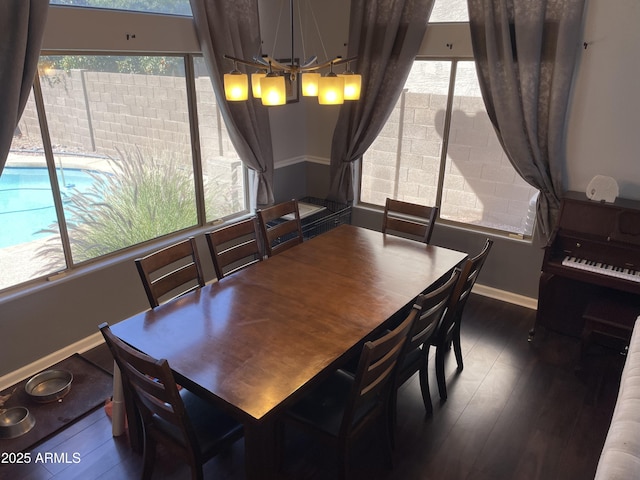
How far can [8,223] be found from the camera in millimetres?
2771

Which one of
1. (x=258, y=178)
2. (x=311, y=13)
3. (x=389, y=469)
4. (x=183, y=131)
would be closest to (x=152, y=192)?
(x=183, y=131)

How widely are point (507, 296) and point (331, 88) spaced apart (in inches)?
104

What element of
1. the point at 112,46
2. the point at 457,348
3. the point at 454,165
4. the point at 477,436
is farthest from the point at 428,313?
the point at 112,46

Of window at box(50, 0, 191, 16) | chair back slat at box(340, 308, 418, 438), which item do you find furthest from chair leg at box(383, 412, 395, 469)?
A: window at box(50, 0, 191, 16)

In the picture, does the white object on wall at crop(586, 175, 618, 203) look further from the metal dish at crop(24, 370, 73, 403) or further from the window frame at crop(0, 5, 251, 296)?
the metal dish at crop(24, 370, 73, 403)

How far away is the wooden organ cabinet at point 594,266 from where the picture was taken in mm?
2992

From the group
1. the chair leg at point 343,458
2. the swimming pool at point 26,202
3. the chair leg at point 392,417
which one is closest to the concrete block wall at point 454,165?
the chair leg at point 392,417

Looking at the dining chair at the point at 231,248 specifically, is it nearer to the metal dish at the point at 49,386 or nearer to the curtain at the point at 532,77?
the metal dish at the point at 49,386

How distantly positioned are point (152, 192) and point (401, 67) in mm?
2234

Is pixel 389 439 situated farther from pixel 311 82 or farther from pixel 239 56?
pixel 239 56

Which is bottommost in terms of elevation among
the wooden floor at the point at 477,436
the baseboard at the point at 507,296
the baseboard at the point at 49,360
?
the wooden floor at the point at 477,436

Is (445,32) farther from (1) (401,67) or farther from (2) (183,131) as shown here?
(2) (183,131)

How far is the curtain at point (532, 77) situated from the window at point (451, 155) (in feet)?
0.75

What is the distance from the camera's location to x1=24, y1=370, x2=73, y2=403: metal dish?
8.95 feet
